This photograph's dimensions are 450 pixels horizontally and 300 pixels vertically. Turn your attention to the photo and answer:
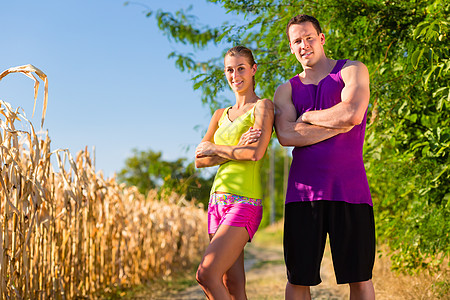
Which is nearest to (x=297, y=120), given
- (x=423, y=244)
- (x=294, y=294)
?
(x=294, y=294)

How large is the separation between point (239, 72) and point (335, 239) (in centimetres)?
109

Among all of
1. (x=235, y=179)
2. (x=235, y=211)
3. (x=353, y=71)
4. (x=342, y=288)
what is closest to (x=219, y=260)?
(x=235, y=211)

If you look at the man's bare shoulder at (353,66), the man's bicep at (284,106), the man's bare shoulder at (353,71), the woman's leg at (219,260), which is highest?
the man's bare shoulder at (353,66)

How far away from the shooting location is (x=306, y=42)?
245 centimetres

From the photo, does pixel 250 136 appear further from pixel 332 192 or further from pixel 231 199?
pixel 332 192

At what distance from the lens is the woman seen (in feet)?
7.82

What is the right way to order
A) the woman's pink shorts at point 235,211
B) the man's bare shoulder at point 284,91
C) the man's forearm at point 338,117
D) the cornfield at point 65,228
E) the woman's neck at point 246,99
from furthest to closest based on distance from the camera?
1. the cornfield at point 65,228
2. the woman's neck at point 246,99
3. the man's bare shoulder at point 284,91
4. the woman's pink shorts at point 235,211
5. the man's forearm at point 338,117

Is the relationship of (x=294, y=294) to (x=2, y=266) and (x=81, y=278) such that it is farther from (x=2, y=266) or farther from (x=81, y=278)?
(x=81, y=278)

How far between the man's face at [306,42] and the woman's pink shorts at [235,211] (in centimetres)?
84

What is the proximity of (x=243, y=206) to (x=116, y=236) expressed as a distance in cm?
390

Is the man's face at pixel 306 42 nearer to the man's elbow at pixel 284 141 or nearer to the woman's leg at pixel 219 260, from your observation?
the man's elbow at pixel 284 141

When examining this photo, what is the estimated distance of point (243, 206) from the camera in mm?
2439

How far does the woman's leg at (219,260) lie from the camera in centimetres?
236

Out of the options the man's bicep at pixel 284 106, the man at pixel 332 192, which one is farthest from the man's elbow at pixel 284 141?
the man's bicep at pixel 284 106
